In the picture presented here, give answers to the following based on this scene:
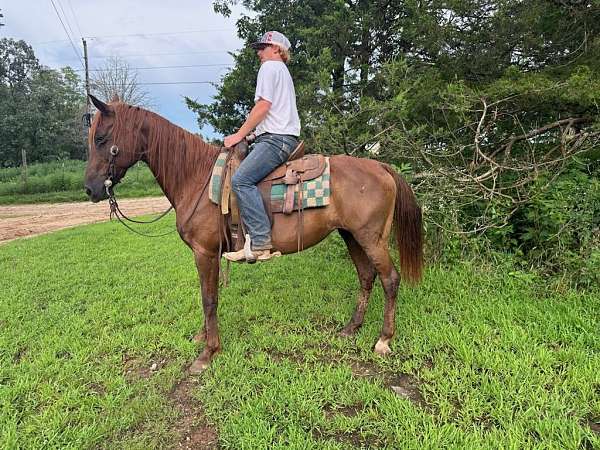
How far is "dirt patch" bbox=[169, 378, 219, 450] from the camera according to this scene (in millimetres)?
2123

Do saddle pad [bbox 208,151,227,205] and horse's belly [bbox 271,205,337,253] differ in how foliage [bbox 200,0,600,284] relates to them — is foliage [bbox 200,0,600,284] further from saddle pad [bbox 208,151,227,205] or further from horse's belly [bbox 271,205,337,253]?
saddle pad [bbox 208,151,227,205]

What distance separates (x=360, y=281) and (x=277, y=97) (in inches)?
75.1

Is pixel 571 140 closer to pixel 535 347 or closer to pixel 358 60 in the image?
pixel 535 347

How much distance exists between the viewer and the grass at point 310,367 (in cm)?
213

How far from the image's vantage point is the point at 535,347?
2.73m

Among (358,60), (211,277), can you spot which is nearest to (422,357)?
(211,277)

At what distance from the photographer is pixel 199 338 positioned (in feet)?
10.9

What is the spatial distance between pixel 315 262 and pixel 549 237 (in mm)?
2952

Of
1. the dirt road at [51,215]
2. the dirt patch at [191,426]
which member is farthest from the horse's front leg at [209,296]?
the dirt road at [51,215]

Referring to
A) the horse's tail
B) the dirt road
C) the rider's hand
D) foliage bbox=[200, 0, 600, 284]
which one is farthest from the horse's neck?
the dirt road

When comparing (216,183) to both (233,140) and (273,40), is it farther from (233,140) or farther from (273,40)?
(273,40)

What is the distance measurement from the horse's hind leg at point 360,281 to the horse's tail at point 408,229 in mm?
328

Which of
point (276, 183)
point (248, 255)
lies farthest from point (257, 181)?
point (248, 255)

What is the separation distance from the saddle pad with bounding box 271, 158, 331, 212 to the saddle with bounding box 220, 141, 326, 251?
2cm
